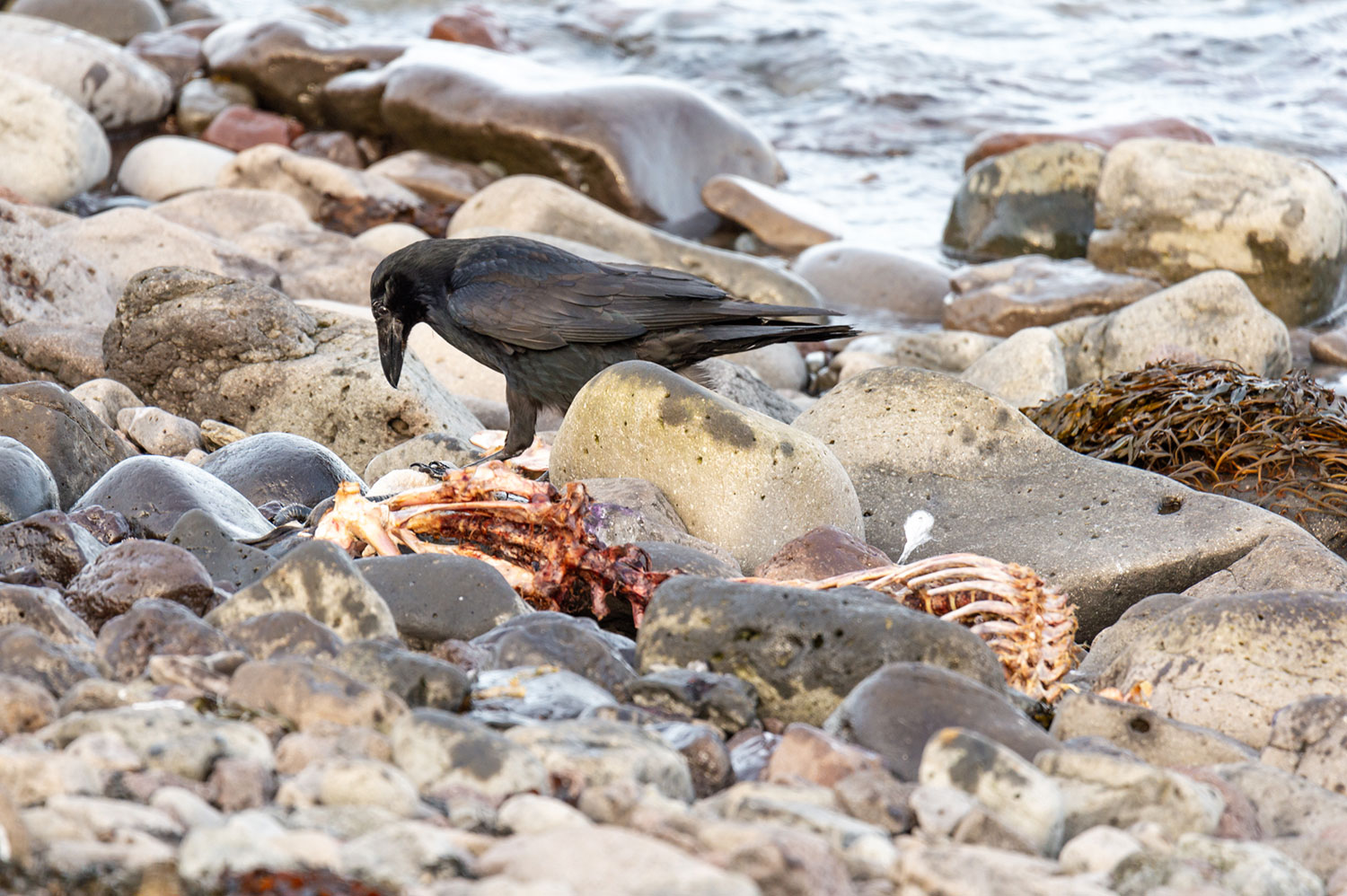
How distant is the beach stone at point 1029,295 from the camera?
32.6 feet

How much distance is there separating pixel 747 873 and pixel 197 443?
4143 mm

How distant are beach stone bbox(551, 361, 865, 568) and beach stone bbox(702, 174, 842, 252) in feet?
26.2

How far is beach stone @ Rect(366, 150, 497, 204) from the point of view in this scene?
1189 cm

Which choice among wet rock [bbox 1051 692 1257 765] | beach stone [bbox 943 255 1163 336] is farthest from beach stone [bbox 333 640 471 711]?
beach stone [bbox 943 255 1163 336]

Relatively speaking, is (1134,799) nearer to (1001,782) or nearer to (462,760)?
(1001,782)

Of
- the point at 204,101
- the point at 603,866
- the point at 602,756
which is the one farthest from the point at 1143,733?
the point at 204,101

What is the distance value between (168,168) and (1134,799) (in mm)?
11293

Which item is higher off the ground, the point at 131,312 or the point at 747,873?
the point at 747,873

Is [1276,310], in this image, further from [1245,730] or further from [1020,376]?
[1245,730]

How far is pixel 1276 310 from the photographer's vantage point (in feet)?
34.6

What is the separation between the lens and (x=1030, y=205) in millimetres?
12047

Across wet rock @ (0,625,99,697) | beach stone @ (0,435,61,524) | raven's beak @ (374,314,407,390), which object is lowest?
raven's beak @ (374,314,407,390)

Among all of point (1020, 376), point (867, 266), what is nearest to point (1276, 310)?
point (867, 266)

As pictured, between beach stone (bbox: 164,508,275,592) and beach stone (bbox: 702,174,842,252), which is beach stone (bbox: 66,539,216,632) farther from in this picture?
beach stone (bbox: 702,174,842,252)
